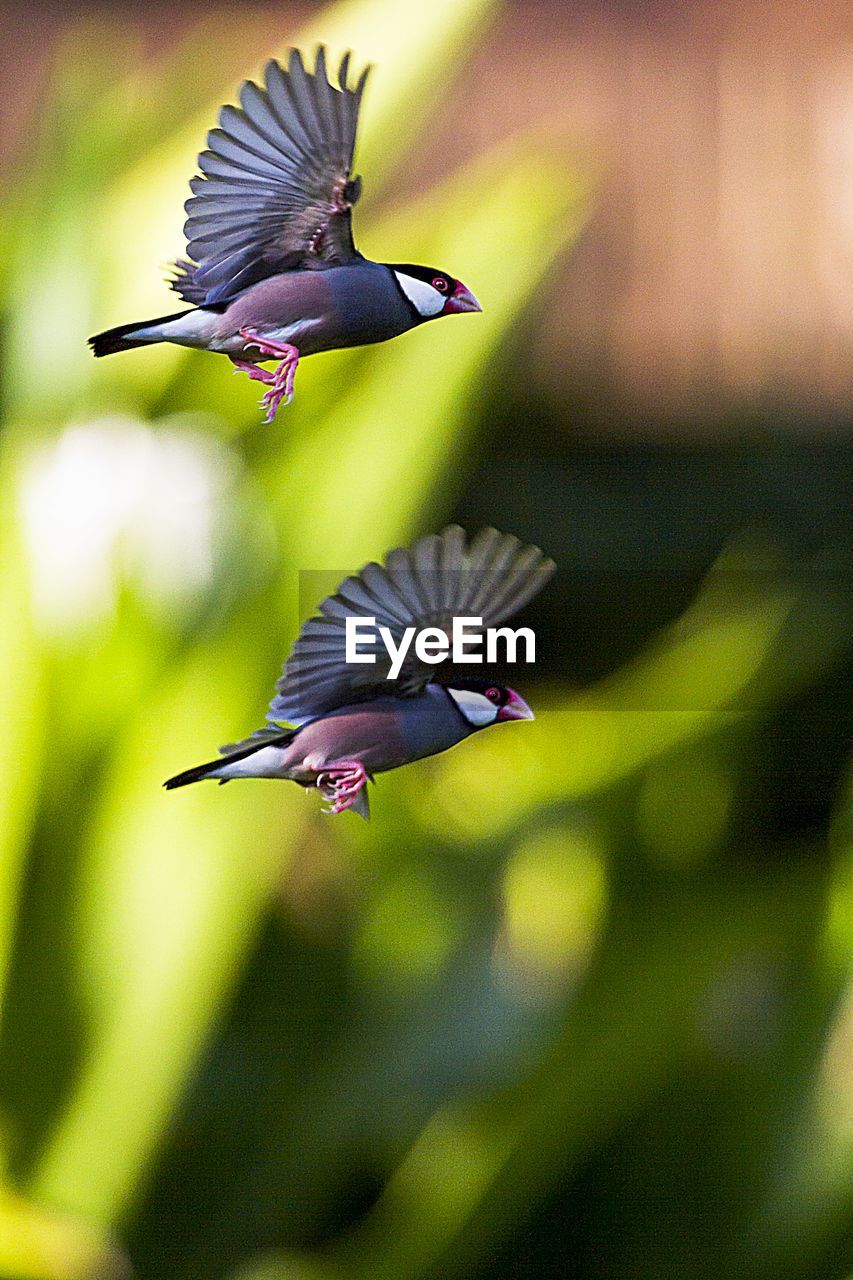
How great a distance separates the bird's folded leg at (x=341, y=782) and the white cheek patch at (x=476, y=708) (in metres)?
0.02

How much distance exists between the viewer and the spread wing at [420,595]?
165mm

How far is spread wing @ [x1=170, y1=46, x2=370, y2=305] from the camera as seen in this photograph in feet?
0.55

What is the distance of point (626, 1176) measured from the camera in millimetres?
742

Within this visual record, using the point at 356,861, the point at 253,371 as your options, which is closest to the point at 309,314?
the point at 253,371

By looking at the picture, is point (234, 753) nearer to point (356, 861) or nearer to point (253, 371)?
point (253, 371)

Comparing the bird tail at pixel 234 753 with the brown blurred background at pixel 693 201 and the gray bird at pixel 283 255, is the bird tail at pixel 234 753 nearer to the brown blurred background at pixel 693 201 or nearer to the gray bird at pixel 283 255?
the gray bird at pixel 283 255

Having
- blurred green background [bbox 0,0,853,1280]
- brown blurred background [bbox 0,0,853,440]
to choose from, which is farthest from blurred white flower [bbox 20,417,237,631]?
brown blurred background [bbox 0,0,853,440]

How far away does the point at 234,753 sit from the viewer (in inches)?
7.4

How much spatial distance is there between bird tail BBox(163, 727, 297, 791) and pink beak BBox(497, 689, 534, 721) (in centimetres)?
3

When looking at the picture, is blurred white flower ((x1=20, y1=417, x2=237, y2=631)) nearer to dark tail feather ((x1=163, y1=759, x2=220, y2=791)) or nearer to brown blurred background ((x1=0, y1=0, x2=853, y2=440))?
dark tail feather ((x1=163, y1=759, x2=220, y2=791))

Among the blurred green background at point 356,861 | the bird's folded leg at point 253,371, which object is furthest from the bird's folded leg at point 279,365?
the blurred green background at point 356,861

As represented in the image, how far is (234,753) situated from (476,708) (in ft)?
0.13

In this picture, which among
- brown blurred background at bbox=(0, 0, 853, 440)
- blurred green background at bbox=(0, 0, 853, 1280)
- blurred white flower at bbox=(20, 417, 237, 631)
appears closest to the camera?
blurred white flower at bbox=(20, 417, 237, 631)

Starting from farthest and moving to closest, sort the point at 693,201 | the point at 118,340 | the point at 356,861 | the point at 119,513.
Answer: the point at 693,201 → the point at 356,861 → the point at 119,513 → the point at 118,340
